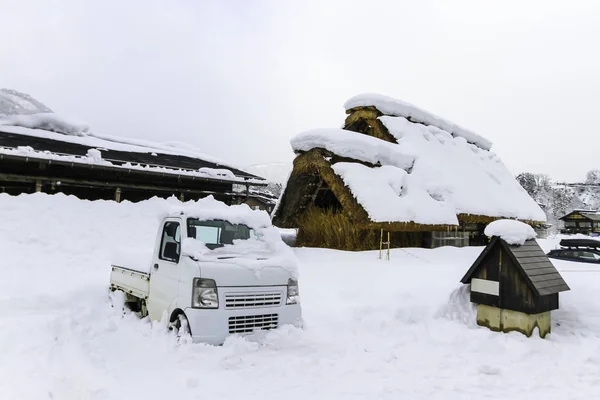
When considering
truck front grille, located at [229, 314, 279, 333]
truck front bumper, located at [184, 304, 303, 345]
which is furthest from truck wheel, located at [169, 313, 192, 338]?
truck front grille, located at [229, 314, 279, 333]

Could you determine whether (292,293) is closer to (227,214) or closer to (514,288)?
(227,214)

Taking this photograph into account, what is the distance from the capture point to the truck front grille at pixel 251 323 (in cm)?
500

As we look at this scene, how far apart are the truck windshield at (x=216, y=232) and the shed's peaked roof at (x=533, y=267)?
3.95 meters

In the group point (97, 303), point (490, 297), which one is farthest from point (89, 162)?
point (490, 297)

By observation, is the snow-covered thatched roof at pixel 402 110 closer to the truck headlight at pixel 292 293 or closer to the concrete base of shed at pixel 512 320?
the concrete base of shed at pixel 512 320

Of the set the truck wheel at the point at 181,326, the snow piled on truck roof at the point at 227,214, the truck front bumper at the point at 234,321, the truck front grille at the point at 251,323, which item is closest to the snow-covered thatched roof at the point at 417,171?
the snow piled on truck roof at the point at 227,214

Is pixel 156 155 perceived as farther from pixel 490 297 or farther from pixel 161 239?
pixel 490 297

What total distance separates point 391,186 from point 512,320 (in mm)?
7866

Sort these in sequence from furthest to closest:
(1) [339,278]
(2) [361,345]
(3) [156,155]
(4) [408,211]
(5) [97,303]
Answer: (3) [156,155] → (4) [408,211] → (1) [339,278] → (5) [97,303] → (2) [361,345]

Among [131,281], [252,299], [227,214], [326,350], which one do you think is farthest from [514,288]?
[131,281]

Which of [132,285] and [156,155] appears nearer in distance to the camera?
[132,285]

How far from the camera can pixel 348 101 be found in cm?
1916

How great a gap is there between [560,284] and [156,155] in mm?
19643

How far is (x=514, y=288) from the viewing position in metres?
5.92
